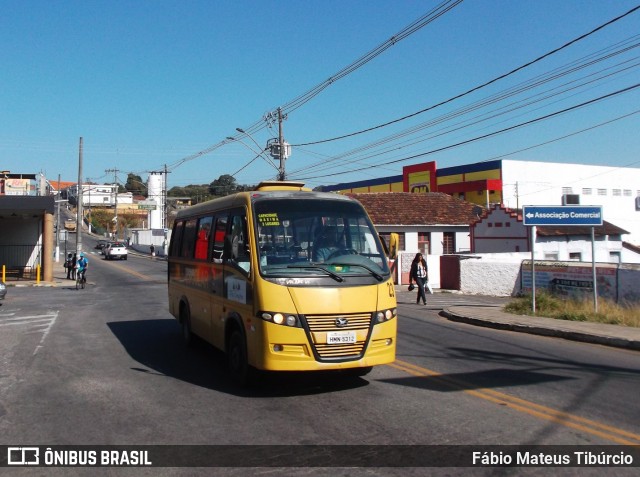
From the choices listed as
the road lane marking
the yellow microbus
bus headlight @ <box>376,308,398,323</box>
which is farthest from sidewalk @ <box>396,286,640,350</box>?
bus headlight @ <box>376,308,398,323</box>

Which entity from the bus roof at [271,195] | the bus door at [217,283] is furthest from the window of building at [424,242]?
the bus door at [217,283]

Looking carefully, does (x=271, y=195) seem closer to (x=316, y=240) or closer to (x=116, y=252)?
(x=316, y=240)

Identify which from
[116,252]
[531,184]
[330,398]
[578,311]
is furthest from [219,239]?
[531,184]

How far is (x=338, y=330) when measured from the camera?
7.14 metres

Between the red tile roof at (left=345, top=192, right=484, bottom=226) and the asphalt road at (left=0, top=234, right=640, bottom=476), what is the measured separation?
29623mm

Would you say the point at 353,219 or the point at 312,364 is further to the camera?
the point at 353,219

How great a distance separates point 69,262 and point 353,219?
3201 cm

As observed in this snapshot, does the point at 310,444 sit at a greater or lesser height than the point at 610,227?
lesser

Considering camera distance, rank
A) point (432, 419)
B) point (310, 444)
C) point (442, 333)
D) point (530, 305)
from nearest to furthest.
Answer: point (310, 444)
point (432, 419)
point (442, 333)
point (530, 305)

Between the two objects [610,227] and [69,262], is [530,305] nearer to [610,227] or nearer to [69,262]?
[610,227]

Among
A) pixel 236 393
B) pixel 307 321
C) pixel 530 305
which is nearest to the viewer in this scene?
pixel 307 321

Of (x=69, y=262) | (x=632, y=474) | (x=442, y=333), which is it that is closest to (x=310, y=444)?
(x=632, y=474)

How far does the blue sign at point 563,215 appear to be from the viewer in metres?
16.1

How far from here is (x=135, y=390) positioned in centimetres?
793
